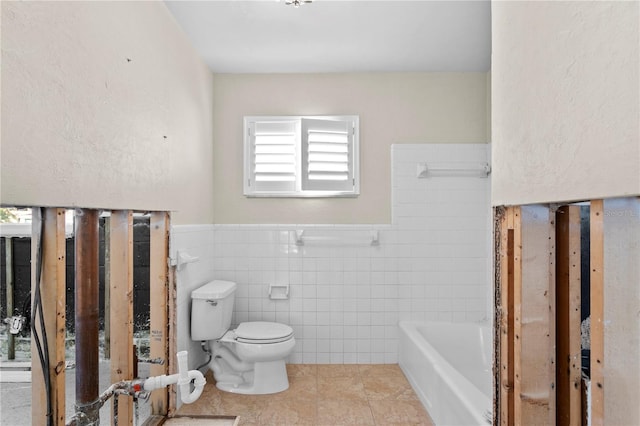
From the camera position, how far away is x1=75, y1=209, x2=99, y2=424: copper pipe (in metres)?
1.59

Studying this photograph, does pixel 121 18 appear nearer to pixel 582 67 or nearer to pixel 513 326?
pixel 582 67

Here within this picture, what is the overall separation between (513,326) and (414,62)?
7.75 feet

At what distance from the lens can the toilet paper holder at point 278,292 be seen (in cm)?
330

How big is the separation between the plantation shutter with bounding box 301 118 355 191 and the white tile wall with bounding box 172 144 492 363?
0.36m

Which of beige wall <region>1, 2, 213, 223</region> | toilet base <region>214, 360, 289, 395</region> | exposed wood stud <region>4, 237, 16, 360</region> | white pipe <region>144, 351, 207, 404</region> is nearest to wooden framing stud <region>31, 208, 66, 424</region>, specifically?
beige wall <region>1, 2, 213, 223</region>

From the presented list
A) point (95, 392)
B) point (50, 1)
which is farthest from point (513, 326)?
point (50, 1)

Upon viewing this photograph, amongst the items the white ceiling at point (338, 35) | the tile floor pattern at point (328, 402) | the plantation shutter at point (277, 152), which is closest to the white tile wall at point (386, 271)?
the tile floor pattern at point (328, 402)

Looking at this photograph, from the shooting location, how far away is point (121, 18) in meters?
1.73

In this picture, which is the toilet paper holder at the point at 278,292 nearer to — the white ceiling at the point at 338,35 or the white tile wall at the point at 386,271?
the white tile wall at the point at 386,271

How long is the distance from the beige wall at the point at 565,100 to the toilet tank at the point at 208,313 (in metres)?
1.95

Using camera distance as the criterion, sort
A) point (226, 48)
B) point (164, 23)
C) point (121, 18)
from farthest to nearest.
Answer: point (226, 48) < point (164, 23) < point (121, 18)

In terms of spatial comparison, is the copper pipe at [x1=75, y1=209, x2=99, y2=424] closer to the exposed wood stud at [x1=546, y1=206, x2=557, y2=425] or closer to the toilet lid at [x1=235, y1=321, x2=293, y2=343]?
the toilet lid at [x1=235, y1=321, x2=293, y2=343]

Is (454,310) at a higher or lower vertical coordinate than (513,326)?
lower

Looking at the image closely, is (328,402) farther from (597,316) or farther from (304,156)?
(597,316)
